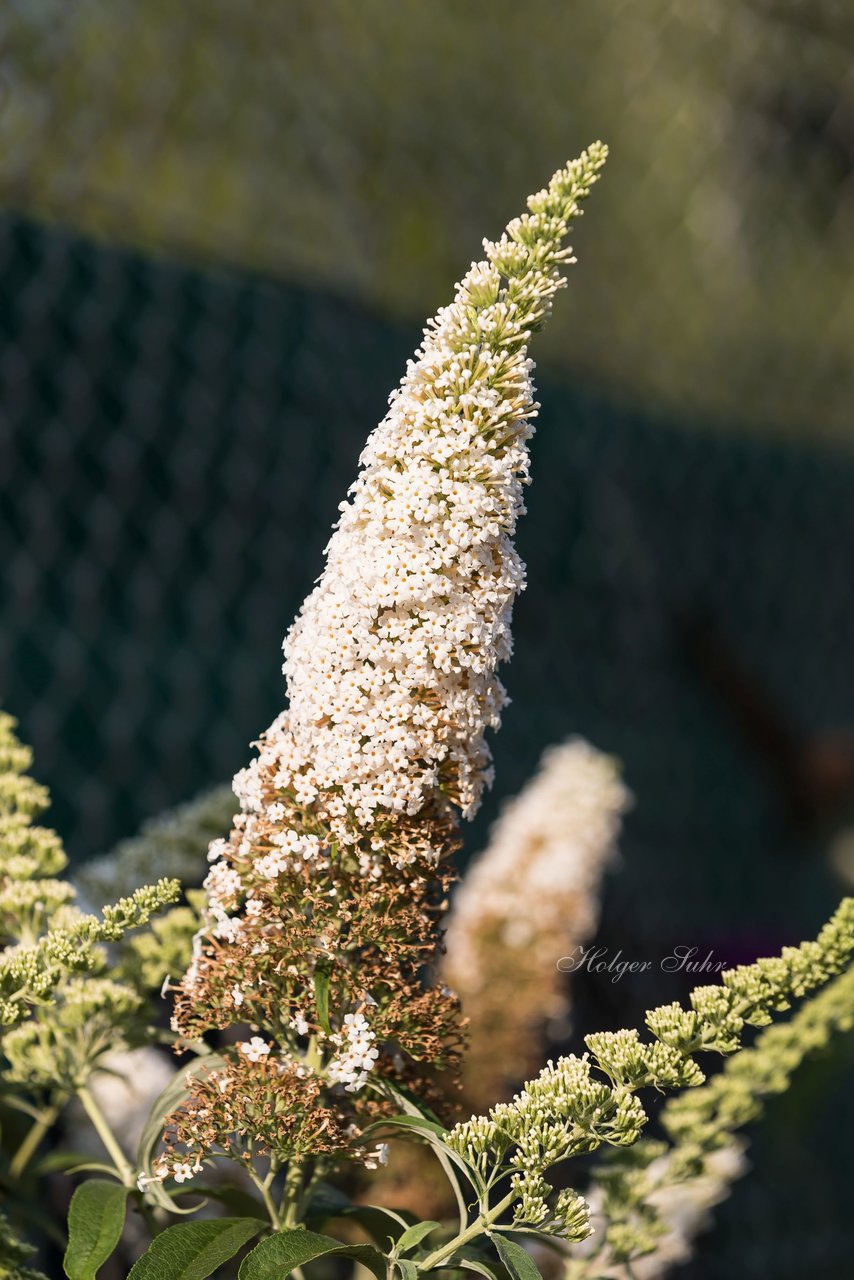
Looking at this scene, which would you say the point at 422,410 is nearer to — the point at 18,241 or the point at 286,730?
the point at 286,730

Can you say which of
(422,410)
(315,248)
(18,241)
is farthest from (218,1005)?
(315,248)

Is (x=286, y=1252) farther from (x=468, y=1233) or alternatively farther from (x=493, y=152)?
(x=493, y=152)

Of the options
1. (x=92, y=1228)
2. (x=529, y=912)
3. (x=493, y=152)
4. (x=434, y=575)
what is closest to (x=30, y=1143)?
(x=92, y=1228)

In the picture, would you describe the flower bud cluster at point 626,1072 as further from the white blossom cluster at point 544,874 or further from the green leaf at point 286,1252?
the white blossom cluster at point 544,874

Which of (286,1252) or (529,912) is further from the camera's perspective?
(529,912)

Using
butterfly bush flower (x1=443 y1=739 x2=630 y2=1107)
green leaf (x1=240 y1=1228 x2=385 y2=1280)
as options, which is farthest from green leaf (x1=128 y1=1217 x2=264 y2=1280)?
butterfly bush flower (x1=443 y1=739 x2=630 y2=1107)

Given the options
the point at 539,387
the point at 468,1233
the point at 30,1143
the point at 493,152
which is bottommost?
the point at 30,1143

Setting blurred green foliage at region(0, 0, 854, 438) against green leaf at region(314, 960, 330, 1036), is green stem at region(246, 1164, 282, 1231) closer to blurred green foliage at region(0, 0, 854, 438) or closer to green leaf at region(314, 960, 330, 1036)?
green leaf at region(314, 960, 330, 1036)
